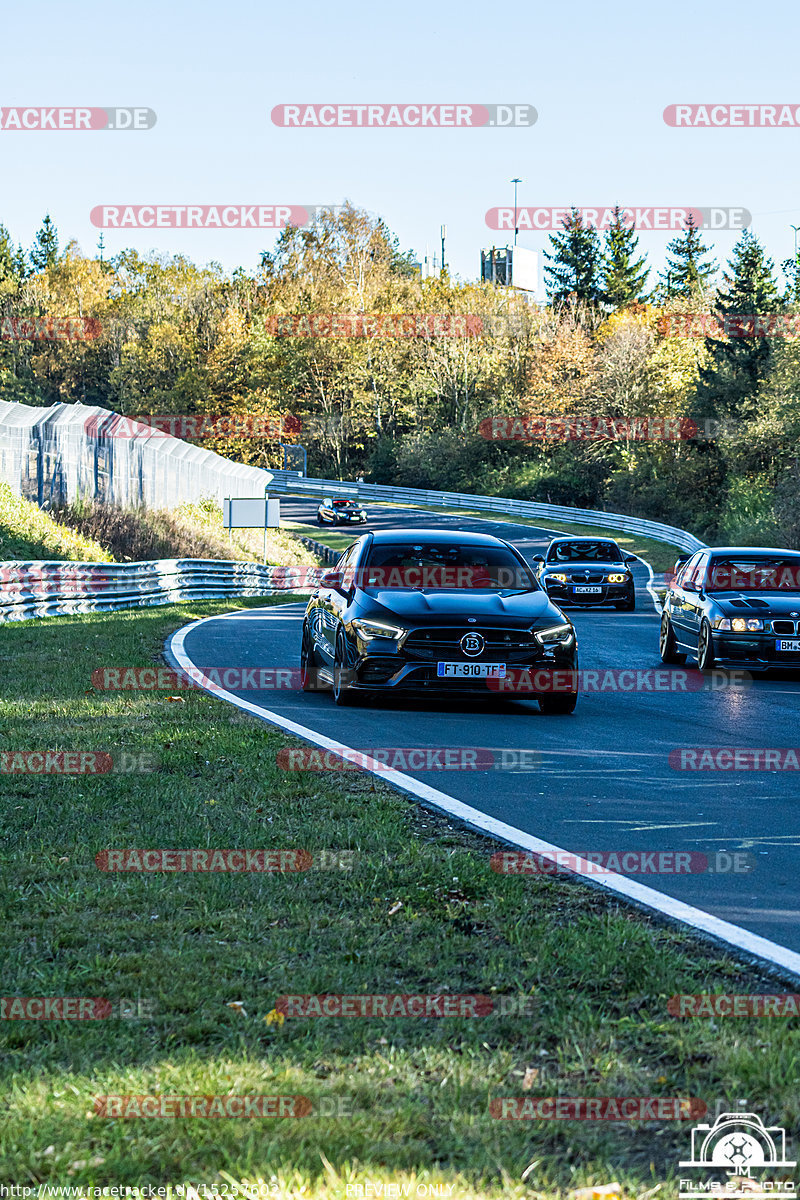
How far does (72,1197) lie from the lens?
285cm

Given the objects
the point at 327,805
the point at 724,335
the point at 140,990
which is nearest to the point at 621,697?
the point at 327,805

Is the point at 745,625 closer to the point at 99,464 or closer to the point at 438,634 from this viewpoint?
the point at 438,634

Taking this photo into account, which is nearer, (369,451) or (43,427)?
(43,427)

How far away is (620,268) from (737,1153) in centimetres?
10184

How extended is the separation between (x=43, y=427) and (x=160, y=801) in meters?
27.4

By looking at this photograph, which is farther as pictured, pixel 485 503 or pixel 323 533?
pixel 485 503

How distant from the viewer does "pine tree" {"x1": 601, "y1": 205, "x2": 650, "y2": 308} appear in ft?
325

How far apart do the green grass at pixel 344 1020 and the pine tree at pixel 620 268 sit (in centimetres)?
9691

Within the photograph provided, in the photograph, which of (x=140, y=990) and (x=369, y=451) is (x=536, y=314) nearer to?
(x=369, y=451)

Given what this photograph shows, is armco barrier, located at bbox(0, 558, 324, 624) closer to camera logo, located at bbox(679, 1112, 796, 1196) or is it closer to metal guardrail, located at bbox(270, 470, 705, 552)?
camera logo, located at bbox(679, 1112, 796, 1196)

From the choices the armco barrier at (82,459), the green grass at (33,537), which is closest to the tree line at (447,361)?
the armco barrier at (82,459)

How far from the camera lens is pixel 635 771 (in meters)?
8.34

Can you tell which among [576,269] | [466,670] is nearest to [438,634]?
[466,670]

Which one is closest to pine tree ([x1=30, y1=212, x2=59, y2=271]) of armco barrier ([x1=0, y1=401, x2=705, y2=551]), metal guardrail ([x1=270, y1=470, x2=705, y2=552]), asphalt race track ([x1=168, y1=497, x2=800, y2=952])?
metal guardrail ([x1=270, y1=470, x2=705, y2=552])
